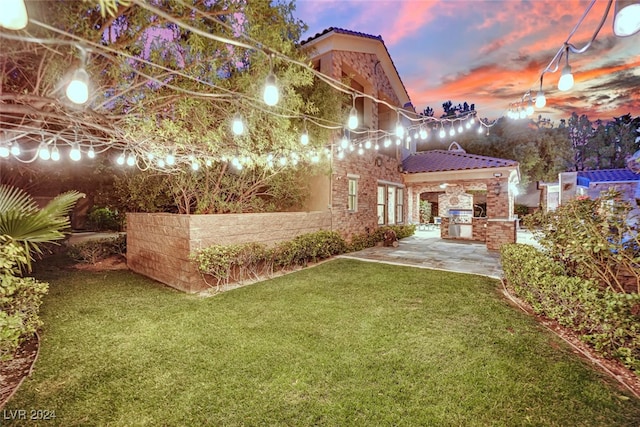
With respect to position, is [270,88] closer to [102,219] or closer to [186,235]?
[186,235]

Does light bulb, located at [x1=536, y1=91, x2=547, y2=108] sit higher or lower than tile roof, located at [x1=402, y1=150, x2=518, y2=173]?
lower

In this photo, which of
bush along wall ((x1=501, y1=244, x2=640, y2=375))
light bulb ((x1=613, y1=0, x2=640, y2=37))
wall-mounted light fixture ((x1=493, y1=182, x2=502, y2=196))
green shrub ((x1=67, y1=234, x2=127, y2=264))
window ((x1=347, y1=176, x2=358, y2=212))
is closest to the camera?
light bulb ((x1=613, y1=0, x2=640, y2=37))

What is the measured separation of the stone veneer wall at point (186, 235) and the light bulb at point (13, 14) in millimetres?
4611

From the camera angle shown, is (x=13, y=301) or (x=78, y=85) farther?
(x=13, y=301)

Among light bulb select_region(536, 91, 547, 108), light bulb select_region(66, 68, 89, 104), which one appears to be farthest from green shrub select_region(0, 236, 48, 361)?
light bulb select_region(536, 91, 547, 108)

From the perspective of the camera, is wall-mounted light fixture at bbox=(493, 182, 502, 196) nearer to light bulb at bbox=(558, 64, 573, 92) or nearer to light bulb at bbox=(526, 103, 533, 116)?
light bulb at bbox=(526, 103, 533, 116)

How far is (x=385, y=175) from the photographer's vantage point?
1309 centimetres

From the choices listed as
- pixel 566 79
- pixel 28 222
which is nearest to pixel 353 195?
pixel 566 79

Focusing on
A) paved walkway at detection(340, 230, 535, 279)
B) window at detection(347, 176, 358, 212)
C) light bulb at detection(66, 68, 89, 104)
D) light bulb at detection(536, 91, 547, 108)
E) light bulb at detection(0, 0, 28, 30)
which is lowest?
paved walkway at detection(340, 230, 535, 279)

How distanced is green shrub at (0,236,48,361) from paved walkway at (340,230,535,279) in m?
7.16

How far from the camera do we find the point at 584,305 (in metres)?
3.61

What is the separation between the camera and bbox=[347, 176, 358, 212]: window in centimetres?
1076

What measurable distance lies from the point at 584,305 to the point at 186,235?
6.80 m

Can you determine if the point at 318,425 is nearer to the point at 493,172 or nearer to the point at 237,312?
the point at 237,312
